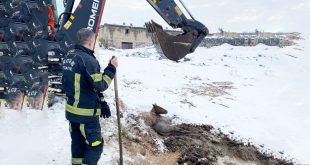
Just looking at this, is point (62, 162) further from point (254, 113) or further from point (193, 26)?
point (254, 113)

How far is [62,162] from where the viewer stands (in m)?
5.62

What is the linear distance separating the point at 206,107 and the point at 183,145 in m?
3.24

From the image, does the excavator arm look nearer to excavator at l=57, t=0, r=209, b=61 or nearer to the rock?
excavator at l=57, t=0, r=209, b=61

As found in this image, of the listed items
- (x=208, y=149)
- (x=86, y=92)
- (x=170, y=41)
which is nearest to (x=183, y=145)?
(x=208, y=149)

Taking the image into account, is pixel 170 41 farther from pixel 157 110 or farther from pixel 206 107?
pixel 206 107

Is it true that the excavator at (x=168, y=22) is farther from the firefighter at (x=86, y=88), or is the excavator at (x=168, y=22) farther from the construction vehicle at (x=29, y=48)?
the firefighter at (x=86, y=88)

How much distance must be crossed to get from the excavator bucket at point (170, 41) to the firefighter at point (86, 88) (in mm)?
1523

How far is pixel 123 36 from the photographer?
49.8 m

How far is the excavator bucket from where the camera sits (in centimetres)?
606

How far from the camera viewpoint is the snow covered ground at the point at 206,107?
6.16 metres

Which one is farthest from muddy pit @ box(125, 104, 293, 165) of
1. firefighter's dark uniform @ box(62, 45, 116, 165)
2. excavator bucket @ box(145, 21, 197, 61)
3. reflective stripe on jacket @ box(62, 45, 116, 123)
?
reflective stripe on jacket @ box(62, 45, 116, 123)

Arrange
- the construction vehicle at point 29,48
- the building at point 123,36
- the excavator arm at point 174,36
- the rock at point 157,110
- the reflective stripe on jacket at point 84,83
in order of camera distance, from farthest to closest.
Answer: the building at point 123,36 → the rock at point 157,110 → the construction vehicle at point 29,48 → the excavator arm at point 174,36 → the reflective stripe on jacket at point 84,83

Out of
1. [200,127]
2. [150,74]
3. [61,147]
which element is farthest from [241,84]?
[61,147]

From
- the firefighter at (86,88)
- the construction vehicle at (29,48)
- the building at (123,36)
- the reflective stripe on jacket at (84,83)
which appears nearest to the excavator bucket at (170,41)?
the firefighter at (86,88)
